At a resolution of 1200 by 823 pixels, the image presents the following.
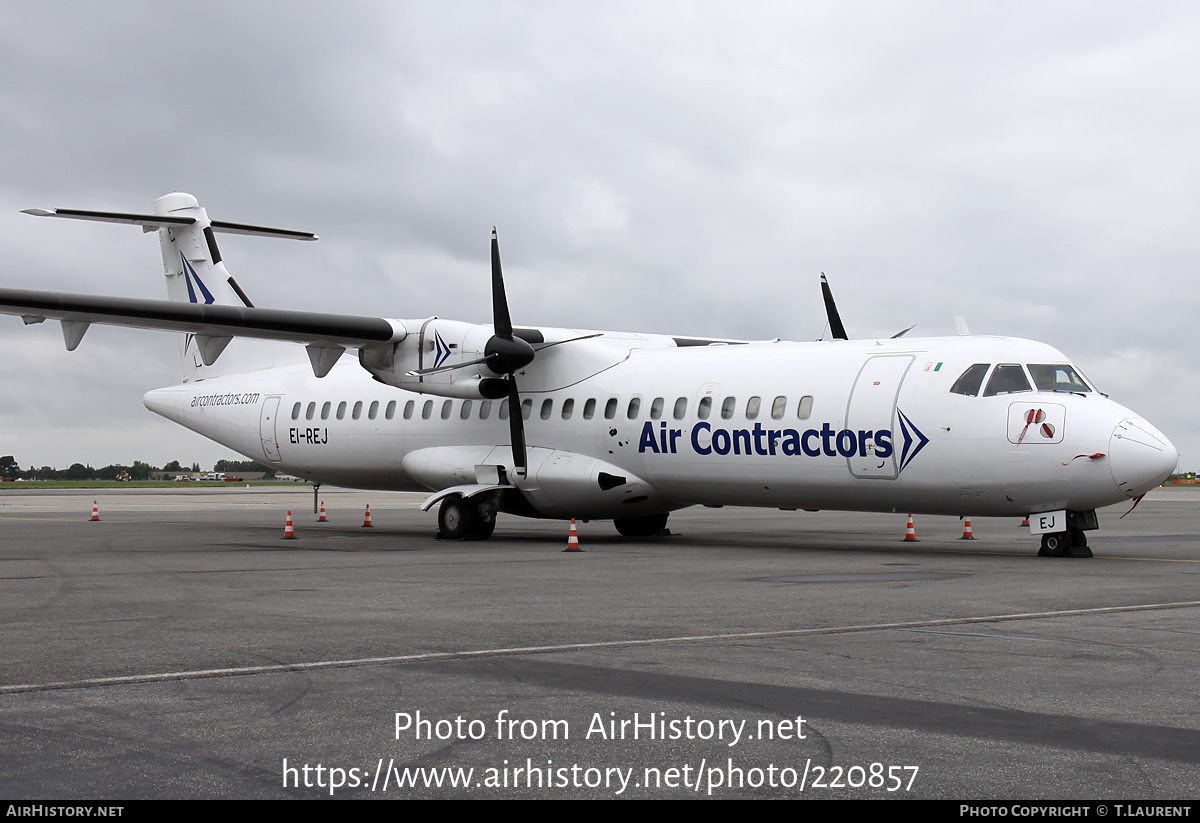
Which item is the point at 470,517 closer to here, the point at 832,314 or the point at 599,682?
the point at 832,314

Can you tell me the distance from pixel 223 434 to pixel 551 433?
9.54m

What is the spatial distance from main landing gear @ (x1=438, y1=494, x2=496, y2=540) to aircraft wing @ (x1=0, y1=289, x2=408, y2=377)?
10.5 feet

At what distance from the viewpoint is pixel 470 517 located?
67.5 feet

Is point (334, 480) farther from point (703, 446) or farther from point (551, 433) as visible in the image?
point (703, 446)

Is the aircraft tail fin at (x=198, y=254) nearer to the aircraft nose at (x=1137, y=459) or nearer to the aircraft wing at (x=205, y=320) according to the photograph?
the aircraft wing at (x=205, y=320)

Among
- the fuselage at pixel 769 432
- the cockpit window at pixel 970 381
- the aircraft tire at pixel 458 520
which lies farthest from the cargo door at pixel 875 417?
the aircraft tire at pixel 458 520

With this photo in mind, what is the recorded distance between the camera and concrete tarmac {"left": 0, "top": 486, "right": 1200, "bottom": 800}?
4.58 m

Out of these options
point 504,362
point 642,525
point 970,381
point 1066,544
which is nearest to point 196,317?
point 504,362

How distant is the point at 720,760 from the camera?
4836 millimetres

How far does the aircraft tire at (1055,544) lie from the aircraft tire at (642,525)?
763 cm

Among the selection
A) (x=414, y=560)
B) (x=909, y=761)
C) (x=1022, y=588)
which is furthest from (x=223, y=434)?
(x=909, y=761)

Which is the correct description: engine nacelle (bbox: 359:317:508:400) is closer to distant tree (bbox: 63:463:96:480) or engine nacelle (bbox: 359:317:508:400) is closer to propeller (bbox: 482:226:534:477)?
propeller (bbox: 482:226:534:477)

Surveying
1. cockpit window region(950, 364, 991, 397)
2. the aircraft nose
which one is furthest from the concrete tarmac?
cockpit window region(950, 364, 991, 397)

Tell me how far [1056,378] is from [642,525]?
8.57 m
